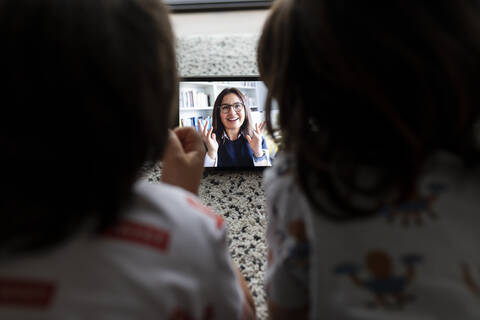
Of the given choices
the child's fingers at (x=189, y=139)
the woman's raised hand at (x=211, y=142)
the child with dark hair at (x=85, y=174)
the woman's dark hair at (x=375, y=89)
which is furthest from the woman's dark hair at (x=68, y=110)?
the woman's raised hand at (x=211, y=142)

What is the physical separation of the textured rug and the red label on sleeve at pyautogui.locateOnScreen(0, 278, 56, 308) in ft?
1.10

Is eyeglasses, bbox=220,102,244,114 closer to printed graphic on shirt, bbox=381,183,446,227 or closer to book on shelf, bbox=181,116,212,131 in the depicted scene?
book on shelf, bbox=181,116,212,131

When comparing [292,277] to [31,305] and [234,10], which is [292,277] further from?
[234,10]

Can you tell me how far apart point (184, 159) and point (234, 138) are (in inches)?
10.6

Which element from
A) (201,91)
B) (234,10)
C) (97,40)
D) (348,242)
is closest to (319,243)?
(348,242)

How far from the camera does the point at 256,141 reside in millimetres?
772

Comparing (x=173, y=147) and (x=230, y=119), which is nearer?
(x=173, y=147)

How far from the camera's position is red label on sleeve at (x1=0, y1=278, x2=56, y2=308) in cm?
25

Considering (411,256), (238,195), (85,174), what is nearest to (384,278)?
(411,256)

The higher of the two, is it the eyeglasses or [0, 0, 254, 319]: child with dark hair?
the eyeglasses

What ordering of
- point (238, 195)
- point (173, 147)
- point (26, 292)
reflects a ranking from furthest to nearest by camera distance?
point (238, 195) < point (173, 147) < point (26, 292)

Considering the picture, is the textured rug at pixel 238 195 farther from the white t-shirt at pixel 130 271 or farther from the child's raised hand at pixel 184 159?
the white t-shirt at pixel 130 271

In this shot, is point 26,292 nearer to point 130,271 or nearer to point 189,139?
point 130,271

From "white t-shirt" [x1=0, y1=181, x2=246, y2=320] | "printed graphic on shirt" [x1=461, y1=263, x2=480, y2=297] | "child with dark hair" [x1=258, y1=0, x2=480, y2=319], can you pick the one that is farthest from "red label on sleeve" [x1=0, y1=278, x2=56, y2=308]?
"printed graphic on shirt" [x1=461, y1=263, x2=480, y2=297]
